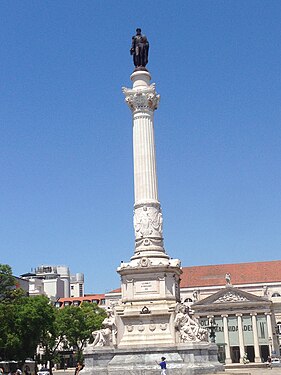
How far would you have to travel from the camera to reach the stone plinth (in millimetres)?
27953

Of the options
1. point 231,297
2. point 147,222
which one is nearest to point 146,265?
point 147,222

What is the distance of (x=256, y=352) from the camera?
84.2m

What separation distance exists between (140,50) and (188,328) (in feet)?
61.3

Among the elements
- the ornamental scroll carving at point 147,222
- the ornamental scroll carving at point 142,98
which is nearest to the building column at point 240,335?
the ornamental scroll carving at point 147,222

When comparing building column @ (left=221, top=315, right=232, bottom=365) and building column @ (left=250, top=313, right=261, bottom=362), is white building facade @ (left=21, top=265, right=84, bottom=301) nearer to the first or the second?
building column @ (left=221, top=315, right=232, bottom=365)

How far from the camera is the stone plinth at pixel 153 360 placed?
91.7ft

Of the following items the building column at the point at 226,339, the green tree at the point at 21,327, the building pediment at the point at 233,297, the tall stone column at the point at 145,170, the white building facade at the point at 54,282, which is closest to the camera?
the tall stone column at the point at 145,170

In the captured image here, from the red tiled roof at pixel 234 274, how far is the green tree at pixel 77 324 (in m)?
31.2

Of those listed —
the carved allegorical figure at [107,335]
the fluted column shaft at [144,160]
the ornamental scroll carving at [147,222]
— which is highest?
the fluted column shaft at [144,160]

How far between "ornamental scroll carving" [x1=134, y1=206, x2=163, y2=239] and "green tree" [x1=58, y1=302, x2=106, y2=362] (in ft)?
114

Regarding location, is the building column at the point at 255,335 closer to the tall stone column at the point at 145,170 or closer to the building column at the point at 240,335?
the building column at the point at 240,335

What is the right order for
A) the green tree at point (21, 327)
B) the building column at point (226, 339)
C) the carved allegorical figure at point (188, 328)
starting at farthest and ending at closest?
the building column at point (226, 339) → the green tree at point (21, 327) → the carved allegorical figure at point (188, 328)

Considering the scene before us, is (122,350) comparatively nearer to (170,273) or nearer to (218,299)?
(170,273)

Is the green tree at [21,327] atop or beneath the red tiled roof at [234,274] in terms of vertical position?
beneath
